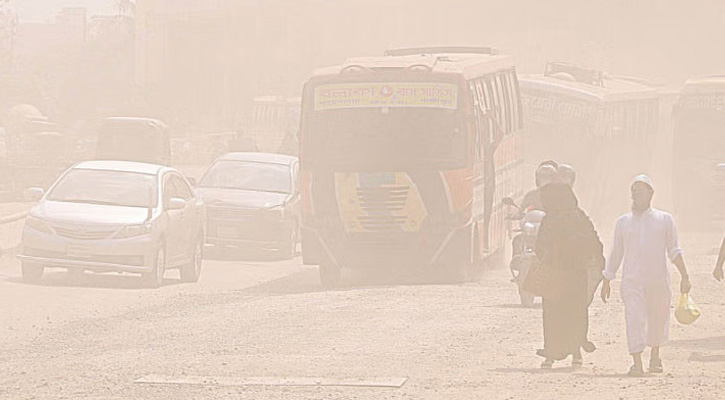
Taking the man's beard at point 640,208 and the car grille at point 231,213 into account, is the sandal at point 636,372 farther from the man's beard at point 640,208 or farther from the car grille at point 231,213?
the car grille at point 231,213

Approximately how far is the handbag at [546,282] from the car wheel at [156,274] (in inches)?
366

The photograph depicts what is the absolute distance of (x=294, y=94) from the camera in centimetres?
7475

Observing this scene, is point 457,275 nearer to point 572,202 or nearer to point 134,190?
point 134,190

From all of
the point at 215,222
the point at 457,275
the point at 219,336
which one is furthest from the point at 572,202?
the point at 215,222

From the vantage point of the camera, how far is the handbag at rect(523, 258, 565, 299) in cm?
1332

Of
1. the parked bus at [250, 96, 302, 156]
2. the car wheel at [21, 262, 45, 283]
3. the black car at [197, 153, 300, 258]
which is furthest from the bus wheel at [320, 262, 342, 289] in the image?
the parked bus at [250, 96, 302, 156]

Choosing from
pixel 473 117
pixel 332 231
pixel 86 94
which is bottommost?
pixel 86 94

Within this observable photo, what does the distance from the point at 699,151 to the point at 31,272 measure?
18.7 metres

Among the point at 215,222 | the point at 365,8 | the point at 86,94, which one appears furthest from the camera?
the point at 86,94

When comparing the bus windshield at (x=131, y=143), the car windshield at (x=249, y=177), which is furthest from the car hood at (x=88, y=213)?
the bus windshield at (x=131, y=143)

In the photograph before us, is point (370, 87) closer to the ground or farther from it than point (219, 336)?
farther from it

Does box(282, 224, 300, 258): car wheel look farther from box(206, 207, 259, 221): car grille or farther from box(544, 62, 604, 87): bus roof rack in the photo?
box(544, 62, 604, 87): bus roof rack

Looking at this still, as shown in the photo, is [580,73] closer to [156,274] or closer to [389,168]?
[389,168]

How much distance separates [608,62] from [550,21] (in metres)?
4.68
